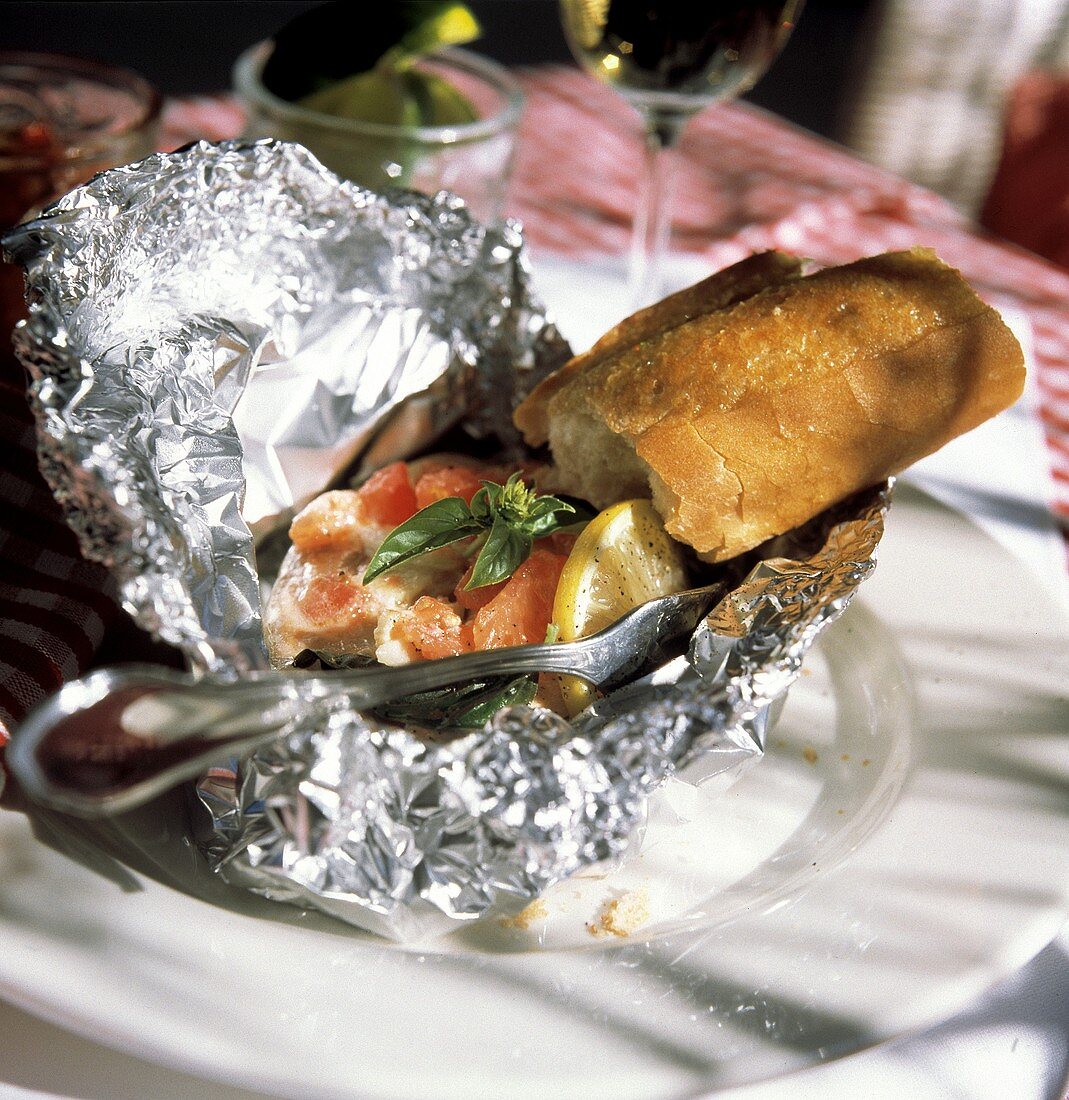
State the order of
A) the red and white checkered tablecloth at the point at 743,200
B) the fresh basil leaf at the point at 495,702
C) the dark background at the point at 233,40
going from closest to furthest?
the fresh basil leaf at the point at 495,702 < the red and white checkered tablecloth at the point at 743,200 < the dark background at the point at 233,40

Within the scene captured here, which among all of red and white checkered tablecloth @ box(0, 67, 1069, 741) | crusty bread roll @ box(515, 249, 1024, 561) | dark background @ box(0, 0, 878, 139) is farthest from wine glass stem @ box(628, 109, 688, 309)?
dark background @ box(0, 0, 878, 139)

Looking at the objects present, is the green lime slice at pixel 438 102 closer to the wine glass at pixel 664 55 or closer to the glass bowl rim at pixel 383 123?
the glass bowl rim at pixel 383 123

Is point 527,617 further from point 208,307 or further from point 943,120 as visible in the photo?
point 943,120

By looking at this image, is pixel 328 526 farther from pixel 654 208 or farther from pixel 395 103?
pixel 395 103

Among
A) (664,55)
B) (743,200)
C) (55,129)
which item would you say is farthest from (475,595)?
(743,200)

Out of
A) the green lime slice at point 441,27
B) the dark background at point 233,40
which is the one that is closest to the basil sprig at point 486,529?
the green lime slice at point 441,27

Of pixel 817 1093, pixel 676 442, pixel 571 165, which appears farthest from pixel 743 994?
pixel 571 165
